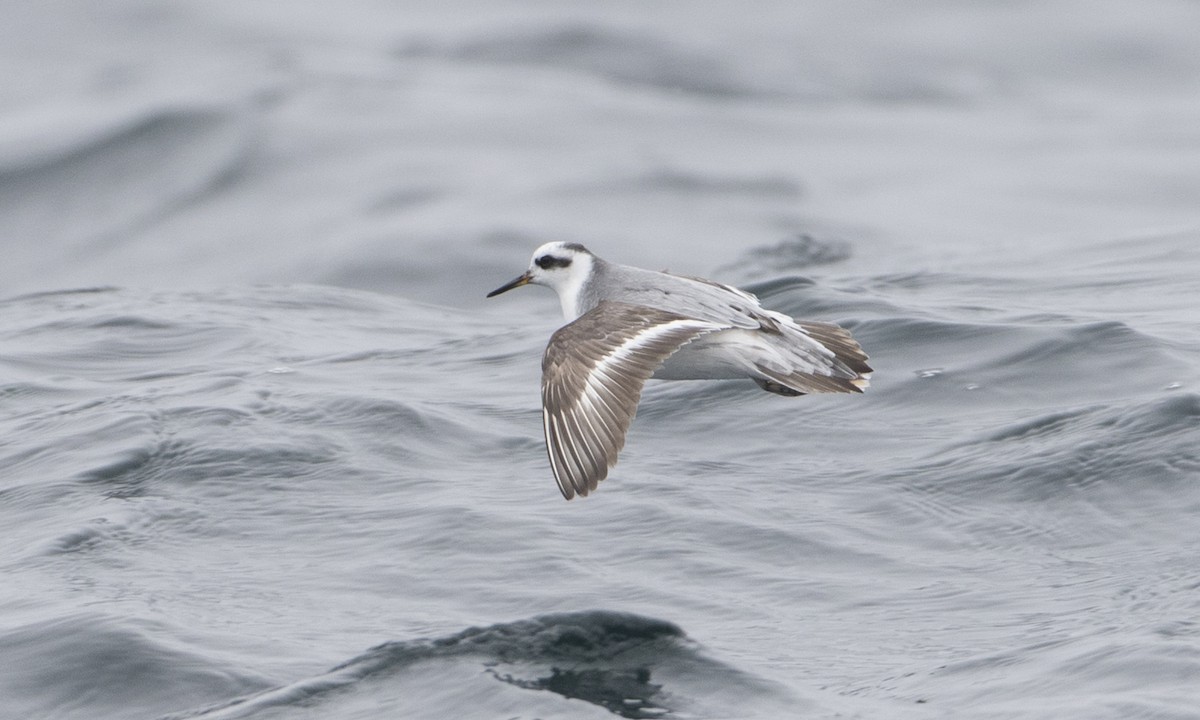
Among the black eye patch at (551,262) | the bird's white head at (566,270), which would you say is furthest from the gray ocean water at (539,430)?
the black eye patch at (551,262)

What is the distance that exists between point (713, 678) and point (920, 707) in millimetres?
776

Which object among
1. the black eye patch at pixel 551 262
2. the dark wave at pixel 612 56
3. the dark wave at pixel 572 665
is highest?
the black eye patch at pixel 551 262

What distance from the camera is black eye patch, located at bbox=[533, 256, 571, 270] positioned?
26.9ft

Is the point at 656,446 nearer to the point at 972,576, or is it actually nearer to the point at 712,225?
the point at 972,576

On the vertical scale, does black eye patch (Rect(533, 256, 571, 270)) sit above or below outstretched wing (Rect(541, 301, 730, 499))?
above

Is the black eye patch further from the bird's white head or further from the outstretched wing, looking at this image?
the outstretched wing

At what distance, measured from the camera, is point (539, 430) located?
30.3ft

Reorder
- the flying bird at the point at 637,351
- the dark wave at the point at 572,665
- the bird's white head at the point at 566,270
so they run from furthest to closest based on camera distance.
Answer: the bird's white head at the point at 566,270 < the flying bird at the point at 637,351 < the dark wave at the point at 572,665

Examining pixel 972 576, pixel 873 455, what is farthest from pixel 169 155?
pixel 972 576

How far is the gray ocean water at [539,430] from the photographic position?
630 centimetres

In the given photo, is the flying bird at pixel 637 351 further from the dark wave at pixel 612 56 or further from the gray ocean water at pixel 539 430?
the dark wave at pixel 612 56

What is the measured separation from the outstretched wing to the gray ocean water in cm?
73

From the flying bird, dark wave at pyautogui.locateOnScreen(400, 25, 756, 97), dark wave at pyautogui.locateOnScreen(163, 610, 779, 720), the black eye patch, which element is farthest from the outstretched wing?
dark wave at pyautogui.locateOnScreen(400, 25, 756, 97)

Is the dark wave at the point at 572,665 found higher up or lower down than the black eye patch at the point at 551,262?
lower down
